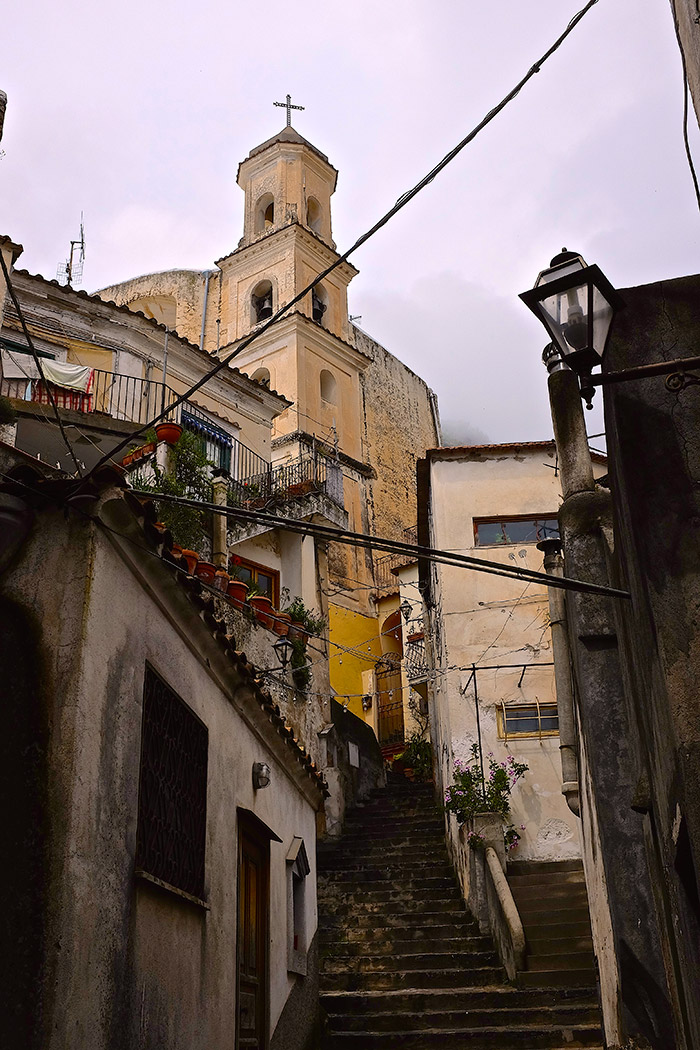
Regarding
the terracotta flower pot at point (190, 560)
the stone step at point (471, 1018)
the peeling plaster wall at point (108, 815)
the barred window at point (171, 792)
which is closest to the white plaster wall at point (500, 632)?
the stone step at point (471, 1018)

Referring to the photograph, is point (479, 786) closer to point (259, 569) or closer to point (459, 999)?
point (459, 999)

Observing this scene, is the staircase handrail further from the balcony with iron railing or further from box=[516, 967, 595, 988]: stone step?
the balcony with iron railing

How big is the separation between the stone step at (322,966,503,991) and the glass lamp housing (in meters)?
10.2

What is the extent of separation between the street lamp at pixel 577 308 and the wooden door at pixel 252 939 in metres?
5.31

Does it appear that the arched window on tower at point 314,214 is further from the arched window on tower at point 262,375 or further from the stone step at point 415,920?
the stone step at point 415,920

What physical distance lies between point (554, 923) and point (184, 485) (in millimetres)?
9281

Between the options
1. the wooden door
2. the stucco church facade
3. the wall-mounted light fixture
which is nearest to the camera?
the wooden door

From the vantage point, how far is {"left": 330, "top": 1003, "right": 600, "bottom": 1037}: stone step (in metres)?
11.1

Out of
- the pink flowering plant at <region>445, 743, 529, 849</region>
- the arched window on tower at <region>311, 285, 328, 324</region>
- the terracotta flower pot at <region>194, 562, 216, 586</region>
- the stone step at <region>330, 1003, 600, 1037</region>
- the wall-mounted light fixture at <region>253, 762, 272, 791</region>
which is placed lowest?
the stone step at <region>330, 1003, 600, 1037</region>

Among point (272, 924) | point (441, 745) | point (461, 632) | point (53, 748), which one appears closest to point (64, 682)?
point (53, 748)

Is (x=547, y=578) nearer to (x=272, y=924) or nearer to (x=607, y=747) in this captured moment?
(x=607, y=747)

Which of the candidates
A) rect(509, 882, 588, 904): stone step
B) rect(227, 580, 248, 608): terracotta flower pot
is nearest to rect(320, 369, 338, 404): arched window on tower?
rect(227, 580, 248, 608): terracotta flower pot

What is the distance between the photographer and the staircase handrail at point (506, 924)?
40.1 ft

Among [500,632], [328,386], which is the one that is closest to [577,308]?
[500,632]
